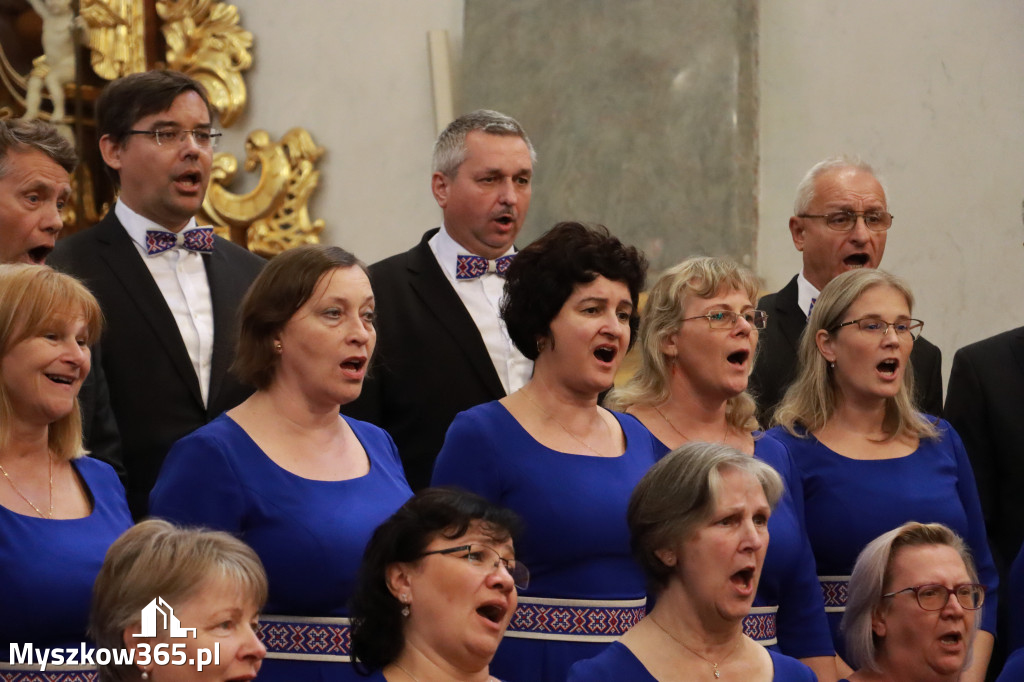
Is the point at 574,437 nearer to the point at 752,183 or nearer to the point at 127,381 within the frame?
the point at 127,381

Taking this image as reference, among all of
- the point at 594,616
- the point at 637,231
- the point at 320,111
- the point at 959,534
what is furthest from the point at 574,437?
the point at 320,111

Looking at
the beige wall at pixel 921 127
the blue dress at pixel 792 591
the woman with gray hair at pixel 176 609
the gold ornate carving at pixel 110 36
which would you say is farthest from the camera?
the gold ornate carving at pixel 110 36

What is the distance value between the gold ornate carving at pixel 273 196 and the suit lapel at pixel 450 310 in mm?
1961

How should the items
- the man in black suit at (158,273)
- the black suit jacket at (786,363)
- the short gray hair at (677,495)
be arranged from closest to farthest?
the short gray hair at (677,495) < the man in black suit at (158,273) < the black suit jacket at (786,363)

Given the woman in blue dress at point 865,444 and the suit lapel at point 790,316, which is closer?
the woman in blue dress at point 865,444

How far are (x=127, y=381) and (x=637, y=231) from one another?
2.11 metres

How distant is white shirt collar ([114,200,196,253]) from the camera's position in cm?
426

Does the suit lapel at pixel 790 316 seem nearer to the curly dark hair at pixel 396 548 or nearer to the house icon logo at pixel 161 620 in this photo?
the curly dark hair at pixel 396 548

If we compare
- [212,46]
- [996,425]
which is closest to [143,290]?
[996,425]

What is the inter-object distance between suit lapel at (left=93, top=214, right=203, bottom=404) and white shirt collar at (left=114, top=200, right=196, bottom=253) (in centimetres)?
3

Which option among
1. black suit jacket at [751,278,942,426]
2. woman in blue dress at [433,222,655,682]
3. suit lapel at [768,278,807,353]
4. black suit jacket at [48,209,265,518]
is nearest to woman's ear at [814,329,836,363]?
black suit jacket at [751,278,942,426]

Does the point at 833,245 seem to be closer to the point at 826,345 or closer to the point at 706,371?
the point at 826,345

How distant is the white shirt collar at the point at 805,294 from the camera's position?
14.7ft

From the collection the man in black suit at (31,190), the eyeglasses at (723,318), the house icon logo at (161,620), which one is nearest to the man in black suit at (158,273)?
the man in black suit at (31,190)
